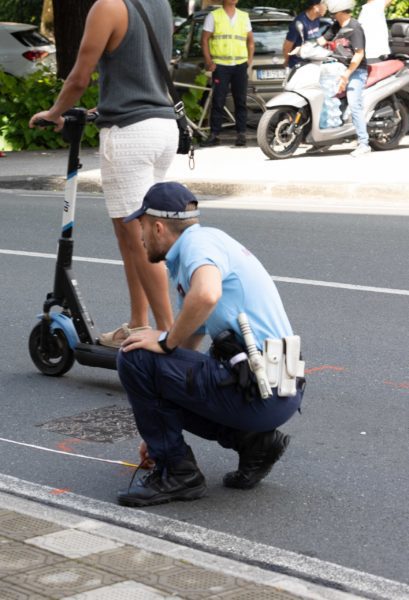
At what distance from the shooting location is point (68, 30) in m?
20.4

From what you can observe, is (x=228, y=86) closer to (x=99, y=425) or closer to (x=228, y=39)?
(x=228, y=39)

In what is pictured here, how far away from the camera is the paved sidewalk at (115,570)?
372 cm

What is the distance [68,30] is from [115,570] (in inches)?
685

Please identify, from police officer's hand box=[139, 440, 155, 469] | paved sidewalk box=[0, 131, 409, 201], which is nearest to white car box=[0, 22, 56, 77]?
paved sidewalk box=[0, 131, 409, 201]

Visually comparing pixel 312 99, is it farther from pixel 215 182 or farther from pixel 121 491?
pixel 121 491

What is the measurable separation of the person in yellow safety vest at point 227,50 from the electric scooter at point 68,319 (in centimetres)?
1057

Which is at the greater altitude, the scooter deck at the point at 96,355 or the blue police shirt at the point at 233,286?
the blue police shirt at the point at 233,286

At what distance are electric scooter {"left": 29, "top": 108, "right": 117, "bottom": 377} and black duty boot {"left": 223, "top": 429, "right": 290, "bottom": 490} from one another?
143 cm

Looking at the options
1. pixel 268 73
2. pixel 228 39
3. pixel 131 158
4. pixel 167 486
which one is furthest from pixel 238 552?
pixel 268 73

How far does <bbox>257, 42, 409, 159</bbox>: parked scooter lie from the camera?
14.9 meters

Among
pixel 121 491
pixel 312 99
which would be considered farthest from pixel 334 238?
pixel 121 491

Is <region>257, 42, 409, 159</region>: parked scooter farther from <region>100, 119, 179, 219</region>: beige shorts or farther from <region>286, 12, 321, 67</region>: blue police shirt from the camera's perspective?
<region>100, 119, 179, 219</region>: beige shorts

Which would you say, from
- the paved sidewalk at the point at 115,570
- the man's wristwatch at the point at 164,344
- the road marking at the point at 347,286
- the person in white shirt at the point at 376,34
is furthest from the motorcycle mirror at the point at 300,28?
the paved sidewalk at the point at 115,570

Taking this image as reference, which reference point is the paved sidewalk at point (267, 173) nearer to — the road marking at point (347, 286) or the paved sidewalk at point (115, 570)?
the road marking at point (347, 286)
